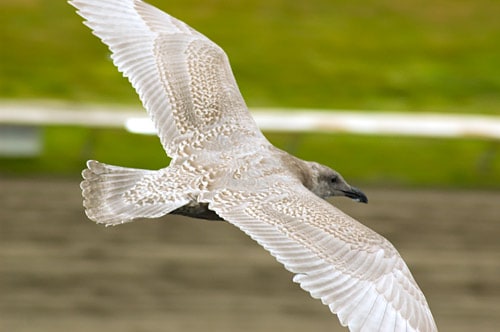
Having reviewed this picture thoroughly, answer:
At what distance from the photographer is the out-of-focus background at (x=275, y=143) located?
724 cm

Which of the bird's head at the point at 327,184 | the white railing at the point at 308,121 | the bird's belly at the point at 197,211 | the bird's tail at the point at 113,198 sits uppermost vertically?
the white railing at the point at 308,121

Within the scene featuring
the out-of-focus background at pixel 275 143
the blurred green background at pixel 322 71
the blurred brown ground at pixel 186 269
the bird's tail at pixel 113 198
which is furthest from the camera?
the blurred green background at pixel 322 71

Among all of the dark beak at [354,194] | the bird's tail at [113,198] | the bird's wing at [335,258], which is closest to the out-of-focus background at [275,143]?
the dark beak at [354,194]

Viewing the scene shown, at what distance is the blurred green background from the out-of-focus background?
0.07 ft

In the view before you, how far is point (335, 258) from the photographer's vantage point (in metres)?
4.61

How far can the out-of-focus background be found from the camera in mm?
7238

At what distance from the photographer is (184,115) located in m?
5.51

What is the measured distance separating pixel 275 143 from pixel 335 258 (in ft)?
21.9

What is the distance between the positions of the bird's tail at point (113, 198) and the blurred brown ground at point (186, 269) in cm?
186

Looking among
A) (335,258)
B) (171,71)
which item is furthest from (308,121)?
(335,258)

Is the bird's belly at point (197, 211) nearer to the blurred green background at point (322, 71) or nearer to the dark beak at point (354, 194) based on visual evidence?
the dark beak at point (354, 194)

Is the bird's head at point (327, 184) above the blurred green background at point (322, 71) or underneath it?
underneath

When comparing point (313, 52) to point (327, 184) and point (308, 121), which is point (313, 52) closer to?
point (308, 121)

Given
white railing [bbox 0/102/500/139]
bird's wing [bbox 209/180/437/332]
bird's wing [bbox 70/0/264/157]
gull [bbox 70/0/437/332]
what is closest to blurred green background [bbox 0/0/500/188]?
white railing [bbox 0/102/500/139]
